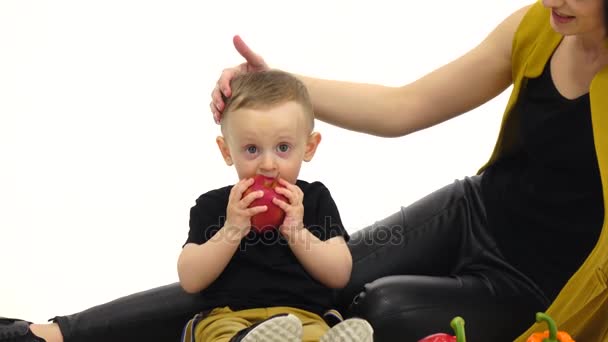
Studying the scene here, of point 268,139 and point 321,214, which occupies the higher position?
point 268,139

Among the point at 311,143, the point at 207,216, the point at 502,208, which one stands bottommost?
the point at 502,208

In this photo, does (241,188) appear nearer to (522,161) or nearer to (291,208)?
(291,208)

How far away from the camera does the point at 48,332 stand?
7.15 feet

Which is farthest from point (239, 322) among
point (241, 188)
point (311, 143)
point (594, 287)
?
point (594, 287)

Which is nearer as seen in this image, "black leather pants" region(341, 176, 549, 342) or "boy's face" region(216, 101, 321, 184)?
"boy's face" region(216, 101, 321, 184)

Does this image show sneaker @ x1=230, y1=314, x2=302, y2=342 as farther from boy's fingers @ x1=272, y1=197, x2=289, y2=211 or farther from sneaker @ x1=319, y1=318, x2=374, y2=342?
boy's fingers @ x1=272, y1=197, x2=289, y2=211

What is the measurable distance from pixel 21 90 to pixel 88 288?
38.8 inches

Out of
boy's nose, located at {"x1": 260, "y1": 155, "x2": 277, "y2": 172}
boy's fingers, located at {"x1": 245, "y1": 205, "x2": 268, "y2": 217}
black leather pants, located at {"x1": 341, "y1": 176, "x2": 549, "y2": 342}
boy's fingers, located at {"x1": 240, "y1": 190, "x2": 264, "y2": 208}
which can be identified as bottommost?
black leather pants, located at {"x1": 341, "y1": 176, "x2": 549, "y2": 342}

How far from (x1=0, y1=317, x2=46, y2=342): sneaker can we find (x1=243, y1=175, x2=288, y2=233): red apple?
20.4 inches

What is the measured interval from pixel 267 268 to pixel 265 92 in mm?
316

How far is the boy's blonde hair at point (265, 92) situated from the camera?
1936mm

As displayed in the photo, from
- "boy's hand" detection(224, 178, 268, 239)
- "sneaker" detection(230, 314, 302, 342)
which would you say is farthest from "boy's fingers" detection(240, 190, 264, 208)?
"sneaker" detection(230, 314, 302, 342)

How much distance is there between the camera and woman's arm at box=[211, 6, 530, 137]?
2.25 meters

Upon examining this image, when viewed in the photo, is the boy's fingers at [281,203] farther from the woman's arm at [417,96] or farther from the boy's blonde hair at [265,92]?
the woman's arm at [417,96]
